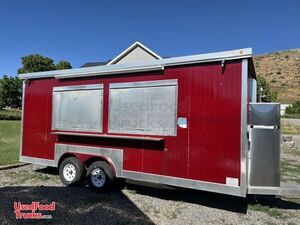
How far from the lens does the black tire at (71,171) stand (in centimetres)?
723

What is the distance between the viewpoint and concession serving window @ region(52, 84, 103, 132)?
7059mm

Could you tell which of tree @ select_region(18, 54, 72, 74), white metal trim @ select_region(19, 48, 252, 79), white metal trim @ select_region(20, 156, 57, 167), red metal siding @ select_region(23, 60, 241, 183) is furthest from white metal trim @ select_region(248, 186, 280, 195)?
tree @ select_region(18, 54, 72, 74)

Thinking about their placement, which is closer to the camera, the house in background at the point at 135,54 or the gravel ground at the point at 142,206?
the gravel ground at the point at 142,206

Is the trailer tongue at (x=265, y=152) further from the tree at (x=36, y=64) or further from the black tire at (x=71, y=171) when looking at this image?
the tree at (x=36, y=64)

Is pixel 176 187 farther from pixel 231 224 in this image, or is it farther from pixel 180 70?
pixel 180 70

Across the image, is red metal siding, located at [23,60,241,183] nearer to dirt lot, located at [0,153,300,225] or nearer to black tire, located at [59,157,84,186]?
dirt lot, located at [0,153,300,225]

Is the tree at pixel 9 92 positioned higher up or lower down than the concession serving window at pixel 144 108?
higher up

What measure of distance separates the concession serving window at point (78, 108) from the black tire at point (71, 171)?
798 millimetres

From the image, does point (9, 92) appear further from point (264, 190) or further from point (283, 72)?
point (283, 72)

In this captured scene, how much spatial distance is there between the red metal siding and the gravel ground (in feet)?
2.19

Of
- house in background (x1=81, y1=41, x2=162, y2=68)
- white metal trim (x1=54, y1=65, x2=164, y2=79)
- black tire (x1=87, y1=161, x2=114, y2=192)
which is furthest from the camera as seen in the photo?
house in background (x1=81, y1=41, x2=162, y2=68)

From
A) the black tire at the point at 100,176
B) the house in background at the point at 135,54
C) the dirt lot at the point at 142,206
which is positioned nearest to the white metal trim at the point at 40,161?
the dirt lot at the point at 142,206

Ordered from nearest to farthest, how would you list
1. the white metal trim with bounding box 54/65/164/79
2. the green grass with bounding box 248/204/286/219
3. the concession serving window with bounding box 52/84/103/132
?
1. the green grass with bounding box 248/204/286/219
2. the white metal trim with bounding box 54/65/164/79
3. the concession serving window with bounding box 52/84/103/132

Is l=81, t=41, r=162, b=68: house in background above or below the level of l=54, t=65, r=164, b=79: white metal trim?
above
